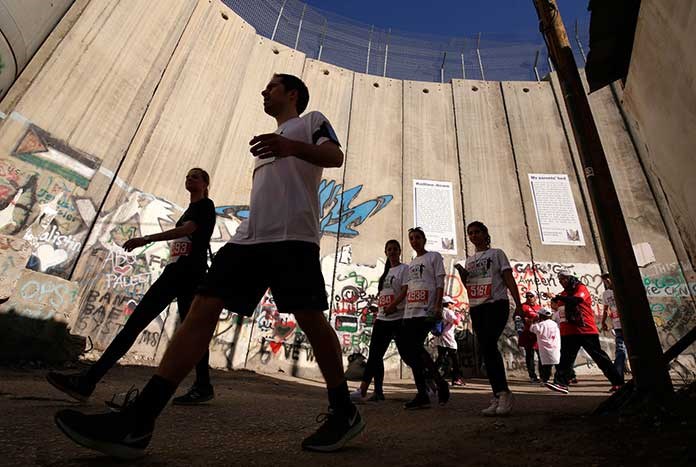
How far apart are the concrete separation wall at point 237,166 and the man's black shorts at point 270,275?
4.20 metres

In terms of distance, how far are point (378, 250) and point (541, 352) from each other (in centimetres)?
548

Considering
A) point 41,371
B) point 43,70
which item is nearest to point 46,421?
point 41,371

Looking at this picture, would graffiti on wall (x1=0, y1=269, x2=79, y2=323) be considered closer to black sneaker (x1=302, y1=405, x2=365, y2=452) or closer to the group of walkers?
the group of walkers

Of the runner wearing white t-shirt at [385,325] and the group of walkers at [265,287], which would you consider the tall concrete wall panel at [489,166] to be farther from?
the group of walkers at [265,287]

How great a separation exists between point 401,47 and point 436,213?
7.59 metres

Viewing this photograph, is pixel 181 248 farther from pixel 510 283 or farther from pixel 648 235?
pixel 648 235

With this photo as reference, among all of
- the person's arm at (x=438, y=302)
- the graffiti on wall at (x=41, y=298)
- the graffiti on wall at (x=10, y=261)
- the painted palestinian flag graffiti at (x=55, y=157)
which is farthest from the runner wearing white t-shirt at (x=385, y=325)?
the painted palestinian flag graffiti at (x=55, y=157)

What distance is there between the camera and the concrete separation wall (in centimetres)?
716

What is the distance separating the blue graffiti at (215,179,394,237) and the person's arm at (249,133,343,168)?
8.98 meters

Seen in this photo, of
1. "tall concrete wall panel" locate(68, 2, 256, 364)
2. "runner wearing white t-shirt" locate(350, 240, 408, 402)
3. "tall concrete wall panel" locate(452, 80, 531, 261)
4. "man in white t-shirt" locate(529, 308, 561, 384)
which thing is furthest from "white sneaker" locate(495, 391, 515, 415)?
"tall concrete wall panel" locate(452, 80, 531, 261)

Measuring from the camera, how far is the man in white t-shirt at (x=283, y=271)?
150cm

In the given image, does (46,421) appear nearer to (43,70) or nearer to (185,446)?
(185,446)

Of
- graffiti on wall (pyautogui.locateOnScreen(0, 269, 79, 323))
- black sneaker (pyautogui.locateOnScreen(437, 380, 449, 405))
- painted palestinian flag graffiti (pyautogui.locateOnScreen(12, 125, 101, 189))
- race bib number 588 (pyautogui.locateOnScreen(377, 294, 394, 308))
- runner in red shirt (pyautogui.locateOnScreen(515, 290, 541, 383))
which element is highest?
painted palestinian flag graffiti (pyautogui.locateOnScreen(12, 125, 101, 189))

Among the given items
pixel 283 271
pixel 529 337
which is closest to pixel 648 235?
pixel 529 337
